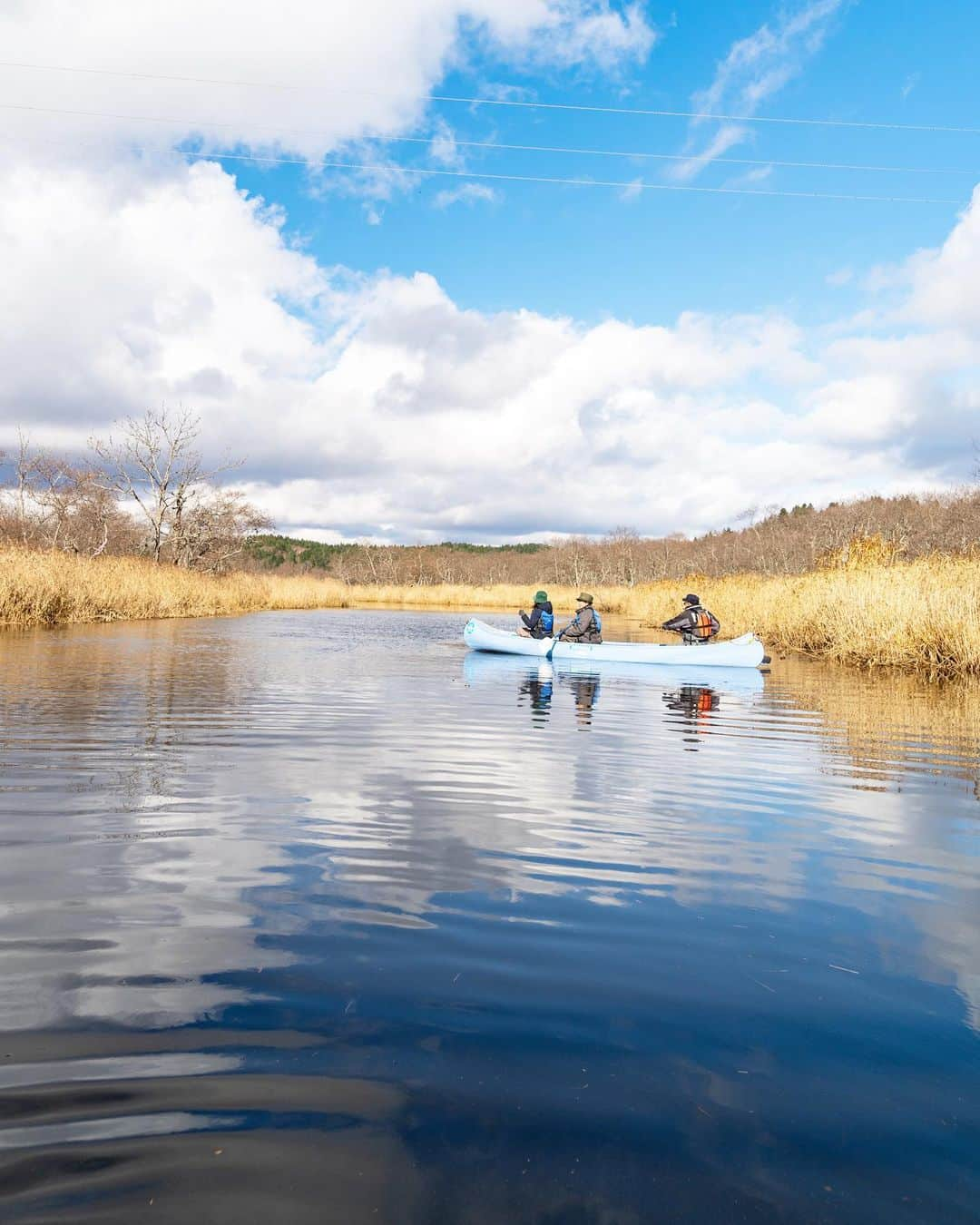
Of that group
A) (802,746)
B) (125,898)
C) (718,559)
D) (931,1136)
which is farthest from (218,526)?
(718,559)

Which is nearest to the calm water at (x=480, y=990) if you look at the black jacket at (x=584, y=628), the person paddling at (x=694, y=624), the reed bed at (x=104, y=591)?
the black jacket at (x=584, y=628)

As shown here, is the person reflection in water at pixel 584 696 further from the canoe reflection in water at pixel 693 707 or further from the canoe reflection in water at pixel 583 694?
the canoe reflection in water at pixel 693 707

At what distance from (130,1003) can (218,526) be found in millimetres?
39806

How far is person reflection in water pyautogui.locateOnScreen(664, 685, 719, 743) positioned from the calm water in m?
2.77

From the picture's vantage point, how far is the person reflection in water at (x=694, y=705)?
10.5 meters

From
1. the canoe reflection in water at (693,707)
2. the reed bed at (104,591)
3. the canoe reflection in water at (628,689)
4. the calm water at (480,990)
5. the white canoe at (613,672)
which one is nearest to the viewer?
the calm water at (480,990)

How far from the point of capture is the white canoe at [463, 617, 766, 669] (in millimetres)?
17219

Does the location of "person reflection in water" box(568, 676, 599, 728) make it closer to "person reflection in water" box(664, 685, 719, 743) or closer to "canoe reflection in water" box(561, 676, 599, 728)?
"canoe reflection in water" box(561, 676, 599, 728)

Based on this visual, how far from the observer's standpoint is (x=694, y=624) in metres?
18.5

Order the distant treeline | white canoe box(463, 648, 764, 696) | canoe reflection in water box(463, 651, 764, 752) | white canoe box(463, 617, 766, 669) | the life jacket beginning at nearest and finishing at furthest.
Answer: canoe reflection in water box(463, 651, 764, 752), white canoe box(463, 648, 764, 696), white canoe box(463, 617, 766, 669), the life jacket, the distant treeline

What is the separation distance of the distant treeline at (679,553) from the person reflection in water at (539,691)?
128 ft

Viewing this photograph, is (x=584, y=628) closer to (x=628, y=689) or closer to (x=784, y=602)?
(x=628, y=689)

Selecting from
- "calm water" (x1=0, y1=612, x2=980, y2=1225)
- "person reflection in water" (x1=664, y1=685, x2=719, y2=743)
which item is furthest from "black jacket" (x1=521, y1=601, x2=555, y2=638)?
"calm water" (x1=0, y1=612, x2=980, y2=1225)

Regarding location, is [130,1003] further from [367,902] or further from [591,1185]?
[591,1185]
